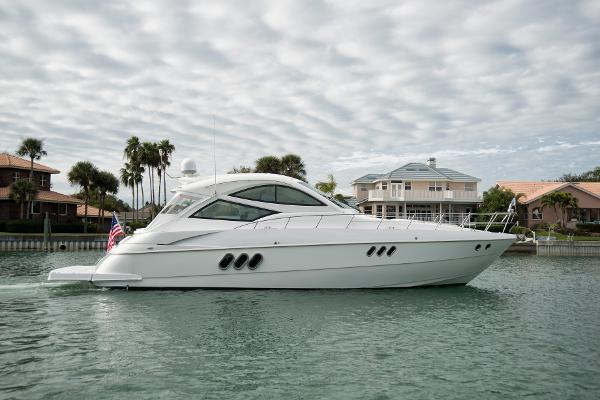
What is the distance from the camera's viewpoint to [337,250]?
13.4 metres

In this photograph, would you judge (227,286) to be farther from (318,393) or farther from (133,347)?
(318,393)

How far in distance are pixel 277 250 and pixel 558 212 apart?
44442 mm

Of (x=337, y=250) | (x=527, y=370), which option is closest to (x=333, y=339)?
(x=527, y=370)

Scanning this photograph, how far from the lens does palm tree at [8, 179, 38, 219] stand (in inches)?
1764

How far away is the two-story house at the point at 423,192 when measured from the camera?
163ft

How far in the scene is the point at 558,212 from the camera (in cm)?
4928

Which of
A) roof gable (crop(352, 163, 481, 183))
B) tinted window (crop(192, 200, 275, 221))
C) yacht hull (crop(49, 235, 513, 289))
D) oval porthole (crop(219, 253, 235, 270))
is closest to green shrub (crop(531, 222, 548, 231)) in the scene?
roof gable (crop(352, 163, 481, 183))

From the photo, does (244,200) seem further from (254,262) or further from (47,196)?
(47,196)

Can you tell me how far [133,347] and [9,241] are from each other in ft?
111

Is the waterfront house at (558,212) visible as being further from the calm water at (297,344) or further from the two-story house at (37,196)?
the two-story house at (37,196)

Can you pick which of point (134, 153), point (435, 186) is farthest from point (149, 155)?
point (435, 186)

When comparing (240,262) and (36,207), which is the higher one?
(36,207)

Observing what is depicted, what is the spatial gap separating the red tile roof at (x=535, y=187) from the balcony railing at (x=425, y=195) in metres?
5.37

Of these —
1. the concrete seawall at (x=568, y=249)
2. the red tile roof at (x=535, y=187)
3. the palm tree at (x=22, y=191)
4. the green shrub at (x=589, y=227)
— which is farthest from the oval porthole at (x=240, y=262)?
the red tile roof at (x=535, y=187)
